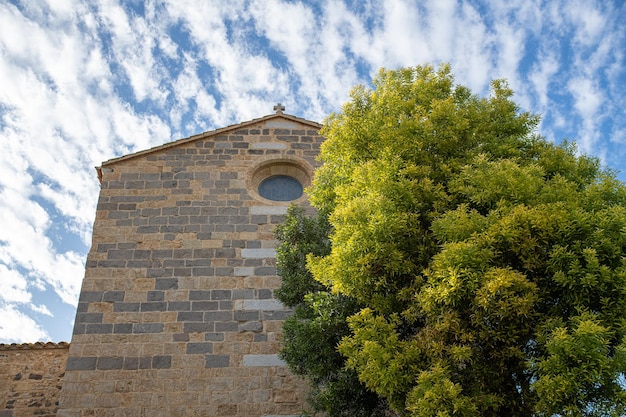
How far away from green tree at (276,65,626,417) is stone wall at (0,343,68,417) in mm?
5764

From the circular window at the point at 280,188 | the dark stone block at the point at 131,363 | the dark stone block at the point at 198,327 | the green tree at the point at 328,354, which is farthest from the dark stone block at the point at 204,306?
the green tree at the point at 328,354

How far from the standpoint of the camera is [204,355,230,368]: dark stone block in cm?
930

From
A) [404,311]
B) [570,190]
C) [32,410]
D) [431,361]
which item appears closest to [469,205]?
[570,190]

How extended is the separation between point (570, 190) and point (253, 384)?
593 centimetres

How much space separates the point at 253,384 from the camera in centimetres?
920

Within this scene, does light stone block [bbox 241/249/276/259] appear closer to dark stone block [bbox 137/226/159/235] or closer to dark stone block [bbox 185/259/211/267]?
dark stone block [bbox 185/259/211/267]

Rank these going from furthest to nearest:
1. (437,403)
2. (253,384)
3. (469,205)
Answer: (253,384), (469,205), (437,403)

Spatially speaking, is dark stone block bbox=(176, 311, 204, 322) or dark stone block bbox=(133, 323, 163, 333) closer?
dark stone block bbox=(133, 323, 163, 333)

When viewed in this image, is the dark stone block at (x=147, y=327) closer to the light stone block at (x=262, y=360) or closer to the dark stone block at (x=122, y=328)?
the dark stone block at (x=122, y=328)

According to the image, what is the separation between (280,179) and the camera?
37.9 feet

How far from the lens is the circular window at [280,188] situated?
11.2 metres

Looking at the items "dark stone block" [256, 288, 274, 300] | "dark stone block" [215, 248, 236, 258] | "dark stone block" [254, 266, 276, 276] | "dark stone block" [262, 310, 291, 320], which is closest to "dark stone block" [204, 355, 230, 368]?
"dark stone block" [262, 310, 291, 320]

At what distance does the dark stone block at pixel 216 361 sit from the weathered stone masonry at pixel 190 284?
18mm

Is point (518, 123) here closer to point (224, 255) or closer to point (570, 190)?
point (570, 190)
